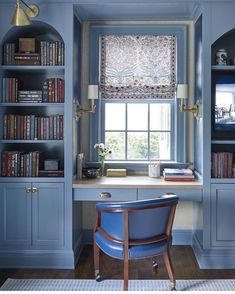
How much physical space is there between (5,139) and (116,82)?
1.31 m

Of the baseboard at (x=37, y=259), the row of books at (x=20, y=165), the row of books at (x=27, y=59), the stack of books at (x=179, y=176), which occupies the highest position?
the row of books at (x=27, y=59)

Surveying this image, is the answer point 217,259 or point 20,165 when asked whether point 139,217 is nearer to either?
point 217,259

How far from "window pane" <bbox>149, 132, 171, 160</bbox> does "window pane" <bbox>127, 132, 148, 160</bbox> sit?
0.07 meters

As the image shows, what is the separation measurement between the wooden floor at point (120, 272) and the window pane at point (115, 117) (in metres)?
1.41

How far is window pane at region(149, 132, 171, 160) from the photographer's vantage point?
4.11 m

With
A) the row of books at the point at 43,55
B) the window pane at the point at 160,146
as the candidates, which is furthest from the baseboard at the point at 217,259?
the row of books at the point at 43,55

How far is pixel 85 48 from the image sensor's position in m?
4.05

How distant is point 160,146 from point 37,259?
67.8 inches

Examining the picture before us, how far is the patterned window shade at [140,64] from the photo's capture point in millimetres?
3994

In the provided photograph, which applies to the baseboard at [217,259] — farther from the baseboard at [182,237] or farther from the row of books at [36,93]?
the row of books at [36,93]

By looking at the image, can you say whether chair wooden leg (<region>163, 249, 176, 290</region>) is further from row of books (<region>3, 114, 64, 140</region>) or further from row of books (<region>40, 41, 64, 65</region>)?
row of books (<region>40, 41, 64, 65</region>)

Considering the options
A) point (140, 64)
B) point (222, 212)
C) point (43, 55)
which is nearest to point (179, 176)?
point (222, 212)

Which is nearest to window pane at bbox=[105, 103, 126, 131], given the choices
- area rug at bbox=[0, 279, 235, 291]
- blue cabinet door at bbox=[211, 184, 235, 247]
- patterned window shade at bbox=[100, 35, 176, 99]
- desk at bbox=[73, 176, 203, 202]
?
patterned window shade at bbox=[100, 35, 176, 99]

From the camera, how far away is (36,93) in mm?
3525
